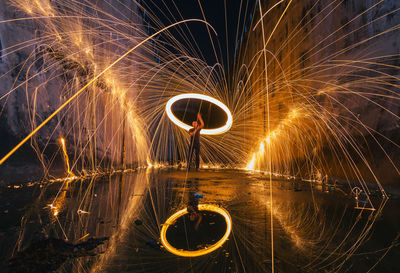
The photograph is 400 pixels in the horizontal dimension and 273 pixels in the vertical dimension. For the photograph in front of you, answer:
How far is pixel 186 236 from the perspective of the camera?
2166 mm

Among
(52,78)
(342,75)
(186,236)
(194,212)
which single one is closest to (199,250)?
(186,236)

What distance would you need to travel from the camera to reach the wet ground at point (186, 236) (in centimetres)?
162

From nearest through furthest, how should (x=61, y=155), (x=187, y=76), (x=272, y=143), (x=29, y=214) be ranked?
(x=29, y=214), (x=61, y=155), (x=187, y=76), (x=272, y=143)

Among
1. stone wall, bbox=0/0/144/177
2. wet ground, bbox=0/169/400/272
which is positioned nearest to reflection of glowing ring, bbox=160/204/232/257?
wet ground, bbox=0/169/400/272

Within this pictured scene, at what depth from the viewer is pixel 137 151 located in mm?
13531

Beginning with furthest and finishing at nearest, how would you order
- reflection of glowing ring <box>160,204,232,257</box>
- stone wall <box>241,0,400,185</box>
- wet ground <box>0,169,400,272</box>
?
stone wall <box>241,0,400,185</box>, reflection of glowing ring <box>160,204,232,257</box>, wet ground <box>0,169,400,272</box>

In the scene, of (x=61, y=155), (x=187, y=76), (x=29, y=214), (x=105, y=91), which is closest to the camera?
(x=29, y=214)

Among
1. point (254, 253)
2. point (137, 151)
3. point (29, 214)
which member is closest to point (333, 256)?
point (254, 253)

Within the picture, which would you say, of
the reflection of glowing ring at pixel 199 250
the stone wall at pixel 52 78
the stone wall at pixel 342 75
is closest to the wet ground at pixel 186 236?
the reflection of glowing ring at pixel 199 250

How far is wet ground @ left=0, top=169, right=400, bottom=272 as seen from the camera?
162 cm

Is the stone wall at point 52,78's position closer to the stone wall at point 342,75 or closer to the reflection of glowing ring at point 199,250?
the reflection of glowing ring at point 199,250

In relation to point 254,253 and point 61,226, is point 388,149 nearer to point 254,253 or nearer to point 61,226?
point 254,253

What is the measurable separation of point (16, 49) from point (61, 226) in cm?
412

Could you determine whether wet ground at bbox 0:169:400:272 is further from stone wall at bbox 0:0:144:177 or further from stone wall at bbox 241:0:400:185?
stone wall at bbox 241:0:400:185
